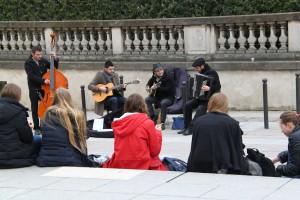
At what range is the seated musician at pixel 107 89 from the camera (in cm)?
1748

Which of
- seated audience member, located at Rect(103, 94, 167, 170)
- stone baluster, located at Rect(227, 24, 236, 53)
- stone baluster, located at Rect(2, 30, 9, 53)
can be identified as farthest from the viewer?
stone baluster, located at Rect(2, 30, 9, 53)

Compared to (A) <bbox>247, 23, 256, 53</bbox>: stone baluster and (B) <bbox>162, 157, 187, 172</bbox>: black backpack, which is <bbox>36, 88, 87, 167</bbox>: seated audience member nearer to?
(B) <bbox>162, 157, 187, 172</bbox>: black backpack

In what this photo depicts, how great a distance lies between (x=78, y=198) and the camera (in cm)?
973

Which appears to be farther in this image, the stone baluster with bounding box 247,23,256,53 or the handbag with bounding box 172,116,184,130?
the stone baluster with bounding box 247,23,256,53

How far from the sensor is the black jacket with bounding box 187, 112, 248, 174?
403 inches

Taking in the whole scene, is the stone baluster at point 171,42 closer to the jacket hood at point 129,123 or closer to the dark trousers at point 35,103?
the dark trousers at point 35,103

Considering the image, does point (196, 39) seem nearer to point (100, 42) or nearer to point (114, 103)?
point (100, 42)

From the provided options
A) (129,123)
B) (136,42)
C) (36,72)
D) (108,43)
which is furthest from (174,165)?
(108,43)

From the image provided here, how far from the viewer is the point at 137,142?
10859 millimetres

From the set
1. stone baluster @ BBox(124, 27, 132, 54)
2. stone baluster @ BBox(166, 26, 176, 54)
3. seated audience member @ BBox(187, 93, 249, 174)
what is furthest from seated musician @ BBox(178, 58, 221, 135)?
seated audience member @ BBox(187, 93, 249, 174)

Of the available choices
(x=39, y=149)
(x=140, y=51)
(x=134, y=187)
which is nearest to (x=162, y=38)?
(x=140, y=51)

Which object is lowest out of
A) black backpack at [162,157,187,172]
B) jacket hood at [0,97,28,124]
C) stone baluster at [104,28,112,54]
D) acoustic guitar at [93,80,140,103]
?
black backpack at [162,157,187,172]

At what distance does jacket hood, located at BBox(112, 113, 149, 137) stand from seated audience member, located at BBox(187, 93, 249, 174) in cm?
84

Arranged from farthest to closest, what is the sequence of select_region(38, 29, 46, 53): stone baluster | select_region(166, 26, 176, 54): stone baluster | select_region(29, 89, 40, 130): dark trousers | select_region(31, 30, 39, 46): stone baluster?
select_region(31, 30, 39, 46): stone baluster
select_region(38, 29, 46, 53): stone baluster
select_region(166, 26, 176, 54): stone baluster
select_region(29, 89, 40, 130): dark trousers
